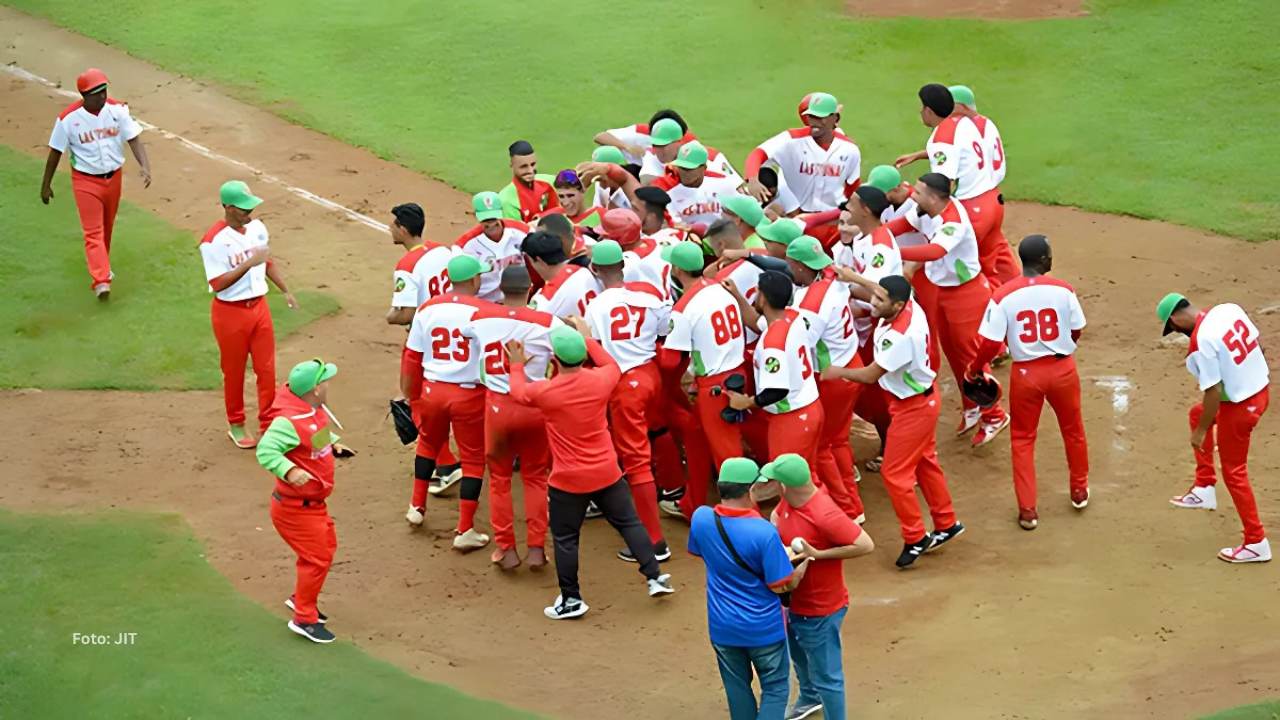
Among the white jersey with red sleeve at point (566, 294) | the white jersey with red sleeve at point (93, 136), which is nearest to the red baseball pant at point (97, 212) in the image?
the white jersey with red sleeve at point (93, 136)

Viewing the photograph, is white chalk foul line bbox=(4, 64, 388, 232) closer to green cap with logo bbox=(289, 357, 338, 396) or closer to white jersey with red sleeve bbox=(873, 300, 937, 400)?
green cap with logo bbox=(289, 357, 338, 396)

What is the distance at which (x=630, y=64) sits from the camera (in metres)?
20.0

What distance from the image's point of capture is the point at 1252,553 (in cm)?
1048

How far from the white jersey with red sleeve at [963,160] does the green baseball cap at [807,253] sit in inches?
104

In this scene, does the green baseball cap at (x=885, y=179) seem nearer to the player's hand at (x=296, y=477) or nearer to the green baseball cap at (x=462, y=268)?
the green baseball cap at (x=462, y=268)

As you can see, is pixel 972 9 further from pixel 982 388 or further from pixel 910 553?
pixel 910 553

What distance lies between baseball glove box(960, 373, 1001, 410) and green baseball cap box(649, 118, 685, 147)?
3.14 metres

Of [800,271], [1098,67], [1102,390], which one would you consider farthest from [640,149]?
[1098,67]

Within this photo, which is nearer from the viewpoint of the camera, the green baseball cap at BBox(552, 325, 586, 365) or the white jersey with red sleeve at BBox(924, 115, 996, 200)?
the green baseball cap at BBox(552, 325, 586, 365)

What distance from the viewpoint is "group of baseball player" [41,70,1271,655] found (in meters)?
10.2

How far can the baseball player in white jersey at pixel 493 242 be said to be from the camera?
38.9 feet

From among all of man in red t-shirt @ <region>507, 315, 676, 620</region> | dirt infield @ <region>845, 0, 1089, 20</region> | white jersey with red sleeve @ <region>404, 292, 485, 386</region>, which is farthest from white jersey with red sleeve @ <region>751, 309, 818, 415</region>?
dirt infield @ <region>845, 0, 1089, 20</region>

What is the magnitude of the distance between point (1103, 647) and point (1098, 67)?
11.3 meters

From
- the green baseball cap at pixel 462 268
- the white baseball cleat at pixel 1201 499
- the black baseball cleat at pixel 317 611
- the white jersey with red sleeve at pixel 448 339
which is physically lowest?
the black baseball cleat at pixel 317 611
